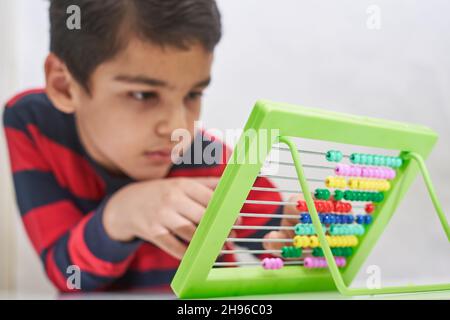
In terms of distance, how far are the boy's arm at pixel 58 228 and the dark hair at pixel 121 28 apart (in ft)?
0.69

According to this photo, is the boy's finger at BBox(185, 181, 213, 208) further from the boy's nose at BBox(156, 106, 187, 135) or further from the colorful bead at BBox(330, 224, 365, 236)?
the colorful bead at BBox(330, 224, 365, 236)

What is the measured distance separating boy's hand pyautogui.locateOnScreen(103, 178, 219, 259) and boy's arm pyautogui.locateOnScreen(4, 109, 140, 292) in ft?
0.09

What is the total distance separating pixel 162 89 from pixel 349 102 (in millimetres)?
455

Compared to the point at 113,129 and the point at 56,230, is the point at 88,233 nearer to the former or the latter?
the point at 56,230

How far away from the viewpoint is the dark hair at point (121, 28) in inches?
45.4

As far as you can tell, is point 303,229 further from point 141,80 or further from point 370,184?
point 141,80

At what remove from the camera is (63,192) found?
48.3 inches

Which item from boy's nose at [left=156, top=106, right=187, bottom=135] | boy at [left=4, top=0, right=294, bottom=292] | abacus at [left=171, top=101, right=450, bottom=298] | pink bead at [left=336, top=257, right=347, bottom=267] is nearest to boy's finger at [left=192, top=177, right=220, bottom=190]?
boy at [left=4, top=0, right=294, bottom=292]

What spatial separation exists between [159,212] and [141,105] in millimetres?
225

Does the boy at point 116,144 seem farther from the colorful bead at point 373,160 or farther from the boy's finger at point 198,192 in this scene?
the colorful bead at point 373,160

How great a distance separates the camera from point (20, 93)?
1280mm

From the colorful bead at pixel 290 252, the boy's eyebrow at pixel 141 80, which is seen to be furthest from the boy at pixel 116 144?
the colorful bead at pixel 290 252
